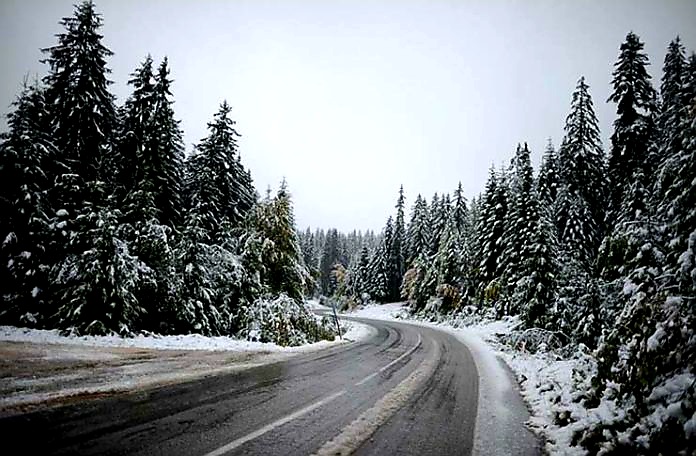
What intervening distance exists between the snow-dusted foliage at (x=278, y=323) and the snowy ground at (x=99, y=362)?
222cm

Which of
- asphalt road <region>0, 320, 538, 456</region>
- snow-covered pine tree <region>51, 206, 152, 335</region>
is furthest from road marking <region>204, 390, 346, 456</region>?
snow-covered pine tree <region>51, 206, 152, 335</region>

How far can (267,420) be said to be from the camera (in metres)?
5.84

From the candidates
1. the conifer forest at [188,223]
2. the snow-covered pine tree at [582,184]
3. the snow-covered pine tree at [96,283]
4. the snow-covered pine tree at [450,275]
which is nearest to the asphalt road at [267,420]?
the conifer forest at [188,223]

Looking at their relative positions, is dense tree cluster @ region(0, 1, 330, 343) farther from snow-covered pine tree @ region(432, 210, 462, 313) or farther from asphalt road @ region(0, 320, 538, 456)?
snow-covered pine tree @ region(432, 210, 462, 313)

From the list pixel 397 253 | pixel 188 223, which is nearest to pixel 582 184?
pixel 188 223

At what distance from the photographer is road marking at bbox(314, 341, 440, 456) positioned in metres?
5.00

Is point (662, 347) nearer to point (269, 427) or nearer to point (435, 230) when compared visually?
point (269, 427)

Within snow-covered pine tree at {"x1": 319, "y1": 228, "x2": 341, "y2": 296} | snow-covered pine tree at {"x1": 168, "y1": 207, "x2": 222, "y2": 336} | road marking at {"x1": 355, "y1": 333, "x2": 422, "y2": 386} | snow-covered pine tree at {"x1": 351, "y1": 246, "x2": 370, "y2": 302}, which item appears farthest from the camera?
snow-covered pine tree at {"x1": 319, "y1": 228, "x2": 341, "y2": 296}

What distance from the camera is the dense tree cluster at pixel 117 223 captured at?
15.7m

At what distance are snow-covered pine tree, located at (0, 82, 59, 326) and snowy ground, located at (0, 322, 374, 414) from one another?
134 cm

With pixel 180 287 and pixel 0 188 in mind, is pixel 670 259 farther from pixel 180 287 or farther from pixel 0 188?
pixel 0 188

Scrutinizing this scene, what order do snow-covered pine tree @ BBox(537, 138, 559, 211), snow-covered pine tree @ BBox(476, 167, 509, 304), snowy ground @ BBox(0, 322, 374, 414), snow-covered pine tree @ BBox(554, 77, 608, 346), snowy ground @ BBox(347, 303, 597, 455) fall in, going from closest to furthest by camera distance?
snowy ground @ BBox(347, 303, 597, 455) → snowy ground @ BBox(0, 322, 374, 414) → snow-covered pine tree @ BBox(554, 77, 608, 346) → snow-covered pine tree @ BBox(537, 138, 559, 211) → snow-covered pine tree @ BBox(476, 167, 509, 304)

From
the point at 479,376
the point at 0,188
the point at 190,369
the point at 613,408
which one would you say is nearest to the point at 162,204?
the point at 0,188

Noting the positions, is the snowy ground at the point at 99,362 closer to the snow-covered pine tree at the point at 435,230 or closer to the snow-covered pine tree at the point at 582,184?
the snow-covered pine tree at the point at 582,184
